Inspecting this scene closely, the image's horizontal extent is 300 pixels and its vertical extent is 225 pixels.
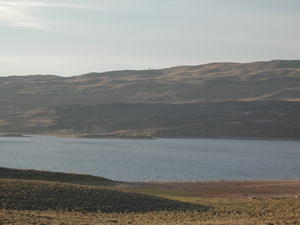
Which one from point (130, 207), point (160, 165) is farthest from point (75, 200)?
point (160, 165)

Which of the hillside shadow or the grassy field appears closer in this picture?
the grassy field

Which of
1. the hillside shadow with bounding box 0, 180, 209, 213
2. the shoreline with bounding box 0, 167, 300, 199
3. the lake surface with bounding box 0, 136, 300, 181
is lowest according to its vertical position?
the lake surface with bounding box 0, 136, 300, 181

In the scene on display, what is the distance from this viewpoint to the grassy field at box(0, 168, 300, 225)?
40250 millimetres

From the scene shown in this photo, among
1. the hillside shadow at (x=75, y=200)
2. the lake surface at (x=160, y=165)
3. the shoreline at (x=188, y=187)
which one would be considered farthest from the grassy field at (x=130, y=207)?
the lake surface at (x=160, y=165)

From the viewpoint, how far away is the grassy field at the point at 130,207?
40250mm

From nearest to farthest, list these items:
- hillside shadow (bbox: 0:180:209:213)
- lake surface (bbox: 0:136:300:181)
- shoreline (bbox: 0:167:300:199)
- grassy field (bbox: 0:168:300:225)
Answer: grassy field (bbox: 0:168:300:225) < hillside shadow (bbox: 0:180:209:213) < shoreline (bbox: 0:167:300:199) < lake surface (bbox: 0:136:300:181)

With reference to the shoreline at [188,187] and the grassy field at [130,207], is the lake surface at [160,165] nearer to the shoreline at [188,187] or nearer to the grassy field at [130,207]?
the shoreline at [188,187]

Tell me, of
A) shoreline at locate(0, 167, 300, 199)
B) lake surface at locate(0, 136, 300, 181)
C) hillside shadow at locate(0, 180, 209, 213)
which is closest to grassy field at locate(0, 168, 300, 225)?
hillside shadow at locate(0, 180, 209, 213)

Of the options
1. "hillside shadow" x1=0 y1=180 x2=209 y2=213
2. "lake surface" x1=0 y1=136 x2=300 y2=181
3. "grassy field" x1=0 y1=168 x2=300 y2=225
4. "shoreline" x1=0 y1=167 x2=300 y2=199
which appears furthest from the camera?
"lake surface" x1=0 y1=136 x2=300 y2=181

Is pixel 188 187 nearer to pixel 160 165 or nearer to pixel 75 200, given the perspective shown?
pixel 75 200

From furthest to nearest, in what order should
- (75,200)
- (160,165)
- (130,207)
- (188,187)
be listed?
1. (160,165)
2. (188,187)
3. (130,207)
4. (75,200)

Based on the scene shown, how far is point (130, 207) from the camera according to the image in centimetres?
4888

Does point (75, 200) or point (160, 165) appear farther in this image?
point (160, 165)

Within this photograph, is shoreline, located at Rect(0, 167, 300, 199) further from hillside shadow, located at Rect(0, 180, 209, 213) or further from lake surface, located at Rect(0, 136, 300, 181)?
lake surface, located at Rect(0, 136, 300, 181)
